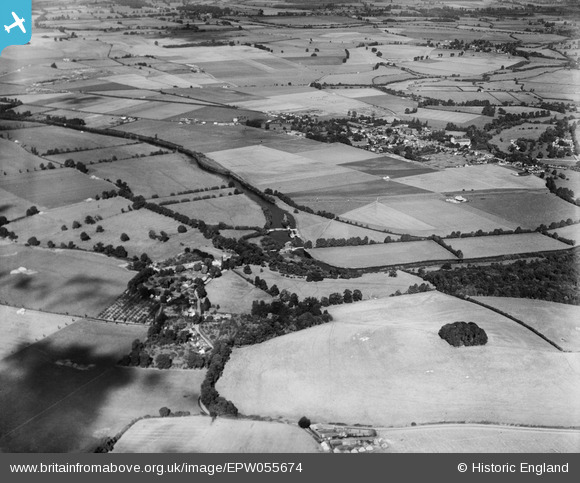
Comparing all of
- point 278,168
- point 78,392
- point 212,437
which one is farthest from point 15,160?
point 212,437

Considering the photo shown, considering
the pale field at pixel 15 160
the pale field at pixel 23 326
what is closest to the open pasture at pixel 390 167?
the pale field at pixel 15 160

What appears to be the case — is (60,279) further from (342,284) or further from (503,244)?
(503,244)

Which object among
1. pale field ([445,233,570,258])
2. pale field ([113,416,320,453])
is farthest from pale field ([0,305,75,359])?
pale field ([445,233,570,258])

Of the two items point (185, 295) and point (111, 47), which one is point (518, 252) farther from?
point (111, 47)

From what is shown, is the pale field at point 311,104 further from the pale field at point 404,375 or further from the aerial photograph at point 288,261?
the pale field at point 404,375

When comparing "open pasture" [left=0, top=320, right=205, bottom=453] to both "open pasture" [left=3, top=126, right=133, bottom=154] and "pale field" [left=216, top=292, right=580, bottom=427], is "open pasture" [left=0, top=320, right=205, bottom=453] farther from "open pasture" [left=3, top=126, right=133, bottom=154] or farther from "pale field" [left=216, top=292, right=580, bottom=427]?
"open pasture" [left=3, top=126, right=133, bottom=154]

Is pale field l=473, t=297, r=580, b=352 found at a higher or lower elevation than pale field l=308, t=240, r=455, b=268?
lower
